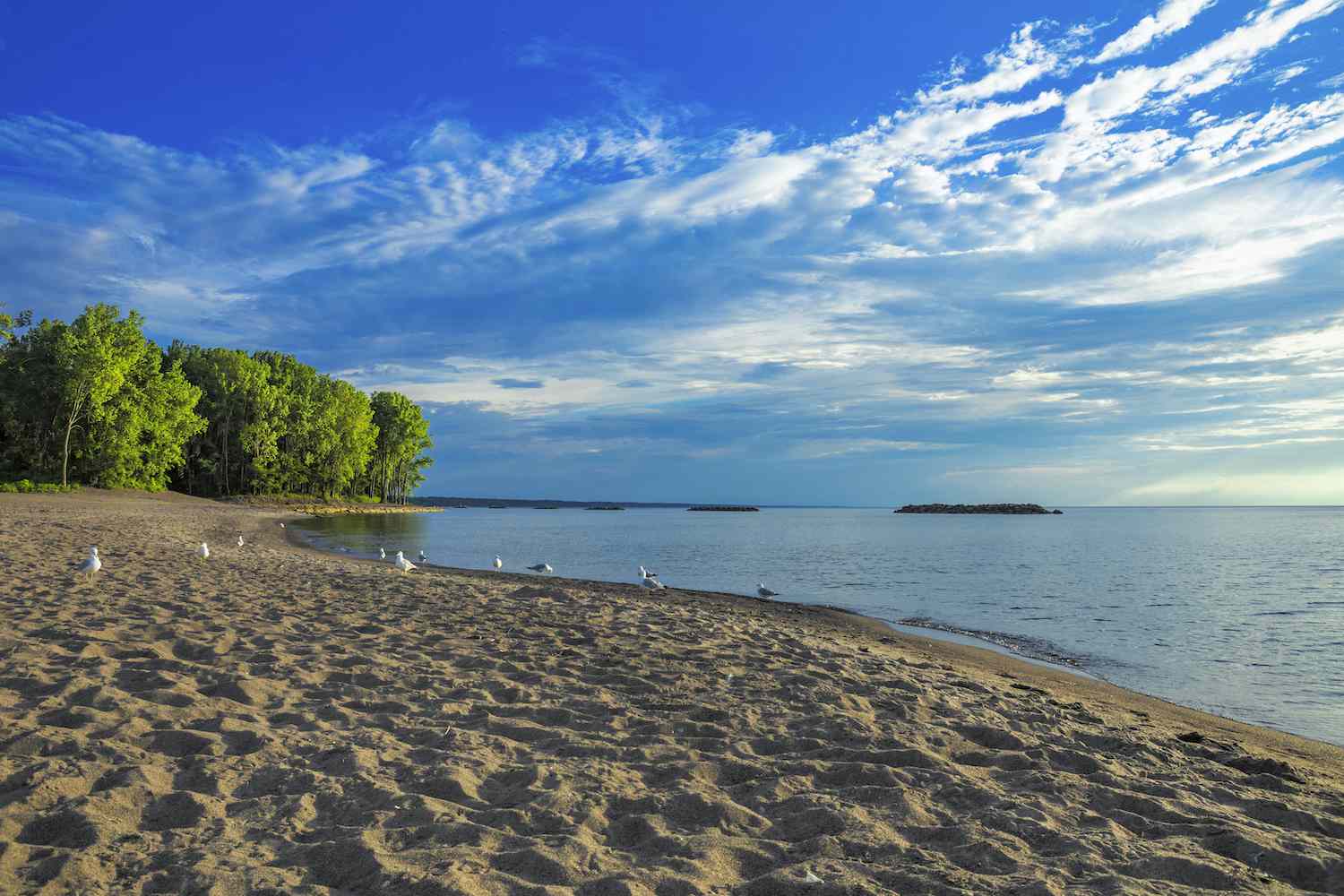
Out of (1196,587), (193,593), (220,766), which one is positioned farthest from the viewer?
(1196,587)

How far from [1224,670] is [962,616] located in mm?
5464

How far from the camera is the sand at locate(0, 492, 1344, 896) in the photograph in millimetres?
3756

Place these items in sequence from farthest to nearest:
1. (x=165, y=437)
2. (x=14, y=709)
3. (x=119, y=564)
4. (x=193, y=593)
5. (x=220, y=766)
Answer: (x=165, y=437) < (x=119, y=564) < (x=193, y=593) < (x=14, y=709) < (x=220, y=766)

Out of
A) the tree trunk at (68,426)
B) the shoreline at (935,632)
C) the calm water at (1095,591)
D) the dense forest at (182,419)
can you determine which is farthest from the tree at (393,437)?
the shoreline at (935,632)

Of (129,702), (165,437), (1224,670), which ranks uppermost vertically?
(165,437)

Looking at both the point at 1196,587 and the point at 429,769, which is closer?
the point at 429,769

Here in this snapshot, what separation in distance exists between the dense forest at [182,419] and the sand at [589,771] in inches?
2027

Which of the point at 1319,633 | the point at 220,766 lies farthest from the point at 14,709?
the point at 1319,633

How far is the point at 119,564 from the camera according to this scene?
47.1 ft

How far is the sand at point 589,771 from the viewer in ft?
12.3

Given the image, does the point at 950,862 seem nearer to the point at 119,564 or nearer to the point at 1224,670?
the point at 1224,670

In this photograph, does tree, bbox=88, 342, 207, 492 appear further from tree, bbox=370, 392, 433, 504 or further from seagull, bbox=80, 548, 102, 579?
seagull, bbox=80, 548, 102, 579

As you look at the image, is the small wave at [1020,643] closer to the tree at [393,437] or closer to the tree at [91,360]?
the tree at [91,360]

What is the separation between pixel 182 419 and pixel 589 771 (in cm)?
6452
